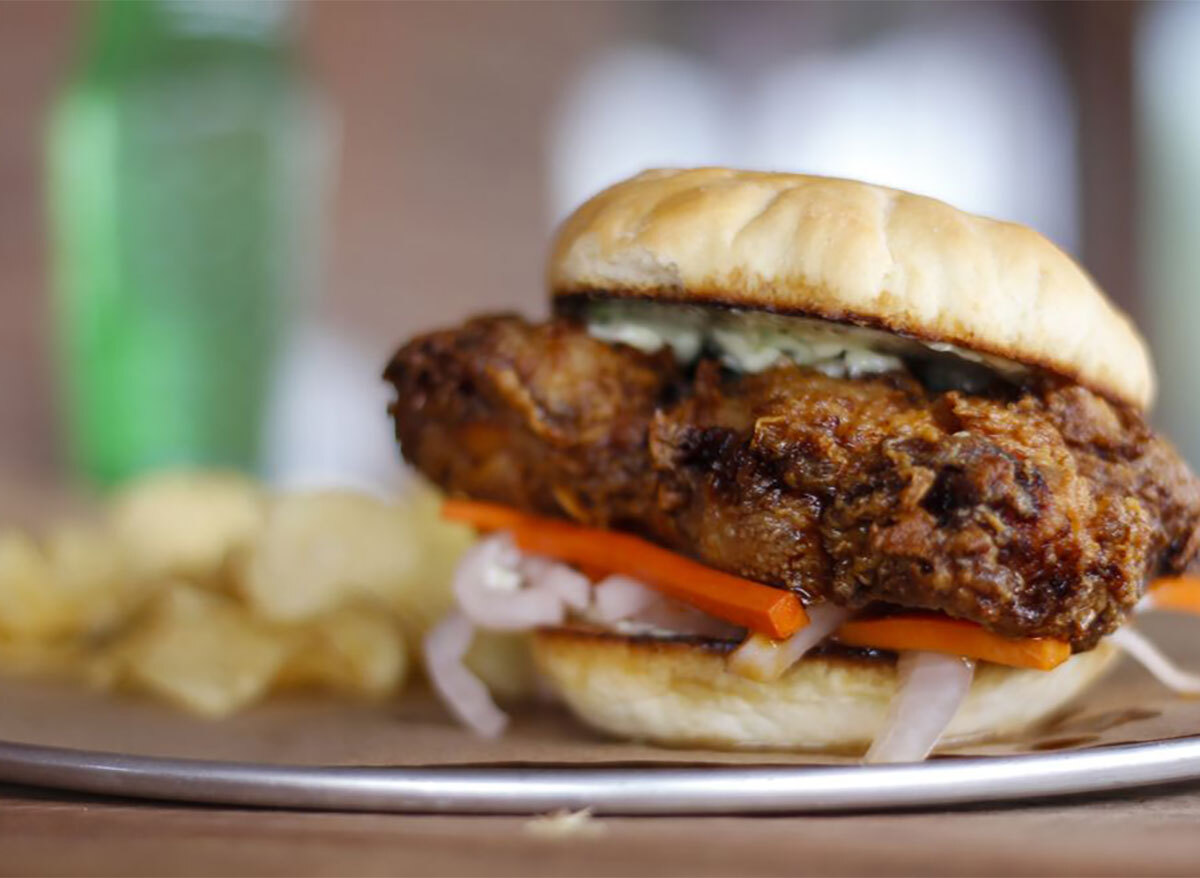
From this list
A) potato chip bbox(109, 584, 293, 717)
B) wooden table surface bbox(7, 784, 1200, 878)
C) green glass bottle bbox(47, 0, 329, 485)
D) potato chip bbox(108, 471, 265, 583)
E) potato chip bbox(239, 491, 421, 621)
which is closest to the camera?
wooden table surface bbox(7, 784, 1200, 878)

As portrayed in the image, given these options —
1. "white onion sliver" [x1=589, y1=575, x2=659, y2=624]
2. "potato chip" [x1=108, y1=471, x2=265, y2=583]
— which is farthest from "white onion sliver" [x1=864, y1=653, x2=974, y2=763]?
"potato chip" [x1=108, y1=471, x2=265, y2=583]

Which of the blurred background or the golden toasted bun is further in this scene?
the blurred background

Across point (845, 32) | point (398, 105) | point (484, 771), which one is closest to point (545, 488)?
point (484, 771)

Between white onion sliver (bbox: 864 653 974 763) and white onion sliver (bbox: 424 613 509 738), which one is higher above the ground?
white onion sliver (bbox: 864 653 974 763)

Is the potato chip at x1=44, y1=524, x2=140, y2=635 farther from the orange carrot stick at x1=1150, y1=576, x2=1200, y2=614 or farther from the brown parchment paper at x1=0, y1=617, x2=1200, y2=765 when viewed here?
the orange carrot stick at x1=1150, y1=576, x2=1200, y2=614

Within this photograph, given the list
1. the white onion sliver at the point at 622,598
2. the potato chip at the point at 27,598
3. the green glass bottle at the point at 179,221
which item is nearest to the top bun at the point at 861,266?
the white onion sliver at the point at 622,598

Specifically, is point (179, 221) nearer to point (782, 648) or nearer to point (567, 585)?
point (567, 585)
